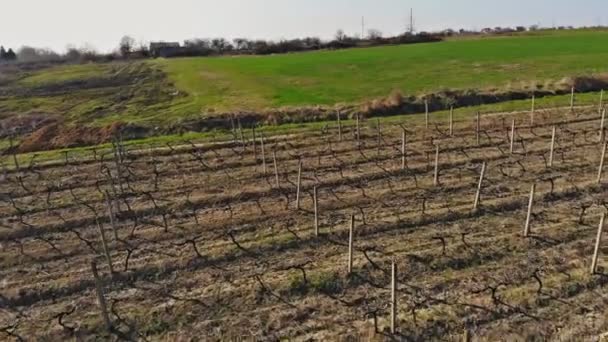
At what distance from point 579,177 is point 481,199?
3.63m

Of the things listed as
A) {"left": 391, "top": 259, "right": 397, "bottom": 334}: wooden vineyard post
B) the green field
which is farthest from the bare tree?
{"left": 391, "top": 259, "right": 397, "bottom": 334}: wooden vineyard post

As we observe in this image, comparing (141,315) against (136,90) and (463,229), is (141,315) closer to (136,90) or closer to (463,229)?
(463,229)

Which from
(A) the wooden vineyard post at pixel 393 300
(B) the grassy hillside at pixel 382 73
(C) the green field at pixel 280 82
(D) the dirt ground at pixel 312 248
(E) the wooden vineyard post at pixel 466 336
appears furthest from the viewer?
(B) the grassy hillside at pixel 382 73

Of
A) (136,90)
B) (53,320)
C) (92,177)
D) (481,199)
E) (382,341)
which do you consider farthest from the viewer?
(136,90)

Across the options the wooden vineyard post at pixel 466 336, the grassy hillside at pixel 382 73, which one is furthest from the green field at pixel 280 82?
the wooden vineyard post at pixel 466 336

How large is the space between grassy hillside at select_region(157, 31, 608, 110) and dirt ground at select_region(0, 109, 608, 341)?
1822 cm

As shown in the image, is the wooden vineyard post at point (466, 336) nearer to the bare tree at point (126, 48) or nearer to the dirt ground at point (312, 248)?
the dirt ground at point (312, 248)

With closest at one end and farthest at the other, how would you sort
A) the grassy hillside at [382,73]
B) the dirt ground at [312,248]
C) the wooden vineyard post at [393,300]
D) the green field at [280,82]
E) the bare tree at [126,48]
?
1. the wooden vineyard post at [393,300]
2. the dirt ground at [312,248]
3. the green field at [280,82]
4. the grassy hillside at [382,73]
5. the bare tree at [126,48]

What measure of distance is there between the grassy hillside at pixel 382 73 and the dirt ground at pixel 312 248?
18223 millimetres

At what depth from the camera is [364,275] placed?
34.4 feet

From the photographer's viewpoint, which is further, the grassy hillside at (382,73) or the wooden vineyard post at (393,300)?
the grassy hillside at (382,73)

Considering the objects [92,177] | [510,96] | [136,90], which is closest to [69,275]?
[92,177]

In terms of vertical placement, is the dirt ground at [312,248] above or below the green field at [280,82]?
below

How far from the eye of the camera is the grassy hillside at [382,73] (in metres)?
39.3
